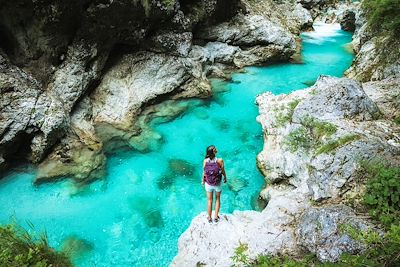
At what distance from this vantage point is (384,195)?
769cm

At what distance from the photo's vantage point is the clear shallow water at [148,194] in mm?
10875

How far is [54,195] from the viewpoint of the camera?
12.7 m

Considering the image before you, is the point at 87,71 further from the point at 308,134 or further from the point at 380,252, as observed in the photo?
the point at 380,252

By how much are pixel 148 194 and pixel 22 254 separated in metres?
7.08

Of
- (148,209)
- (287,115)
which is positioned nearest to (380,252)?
(148,209)

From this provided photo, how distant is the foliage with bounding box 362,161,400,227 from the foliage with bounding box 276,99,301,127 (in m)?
5.30

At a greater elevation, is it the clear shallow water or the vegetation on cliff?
the vegetation on cliff

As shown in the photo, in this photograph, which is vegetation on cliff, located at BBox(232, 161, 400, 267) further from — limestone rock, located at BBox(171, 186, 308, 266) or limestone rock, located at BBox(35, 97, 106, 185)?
limestone rock, located at BBox(35, 97, 106, 185)

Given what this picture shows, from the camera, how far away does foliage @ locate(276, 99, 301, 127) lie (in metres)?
13.5

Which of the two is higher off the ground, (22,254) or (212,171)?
(22,254)

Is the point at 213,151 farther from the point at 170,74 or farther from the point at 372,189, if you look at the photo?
the point at 170,74

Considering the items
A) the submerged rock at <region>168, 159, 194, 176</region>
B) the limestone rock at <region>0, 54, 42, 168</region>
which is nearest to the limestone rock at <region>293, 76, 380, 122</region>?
the submerged rock at <region>168, 159, 194, 176</region>

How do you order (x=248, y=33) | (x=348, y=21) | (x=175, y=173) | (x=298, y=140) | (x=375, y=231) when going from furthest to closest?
(x=348, y=21)
(x=248, y=33)
(x=175, y=173)
(x=298, y=140)
(x=375, y=231)

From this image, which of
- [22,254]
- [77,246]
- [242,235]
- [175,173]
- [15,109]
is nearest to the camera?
[22,254]
